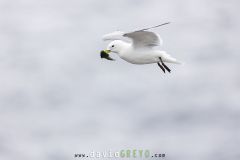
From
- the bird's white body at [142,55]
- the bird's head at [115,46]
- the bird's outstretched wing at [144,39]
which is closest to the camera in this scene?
the bird's outstretched wing at [144,39]

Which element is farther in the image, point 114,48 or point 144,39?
point 114,48

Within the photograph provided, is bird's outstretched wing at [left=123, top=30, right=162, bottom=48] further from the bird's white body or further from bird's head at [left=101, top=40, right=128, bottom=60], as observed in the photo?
bird's head at [left=101, top=40, right=128, bottom=60]

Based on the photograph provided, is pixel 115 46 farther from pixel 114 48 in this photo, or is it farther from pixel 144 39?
pixel 144 39

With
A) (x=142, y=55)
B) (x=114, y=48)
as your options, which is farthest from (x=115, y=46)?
(x=142, y=55)

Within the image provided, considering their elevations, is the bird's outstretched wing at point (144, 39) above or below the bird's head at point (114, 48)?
below

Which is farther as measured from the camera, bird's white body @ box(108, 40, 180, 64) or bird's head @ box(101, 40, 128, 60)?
bird's head @ box(101, 40, 128, 60)

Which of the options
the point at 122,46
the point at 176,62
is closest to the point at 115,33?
the point at 122,46

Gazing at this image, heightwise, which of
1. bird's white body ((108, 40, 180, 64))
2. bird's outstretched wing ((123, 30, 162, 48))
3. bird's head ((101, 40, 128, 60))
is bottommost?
bird's white body ((108, 40, 180, 64))

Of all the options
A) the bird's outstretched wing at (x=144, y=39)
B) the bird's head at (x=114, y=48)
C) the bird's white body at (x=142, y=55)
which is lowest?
the bird's white body at (x=142, y=55)

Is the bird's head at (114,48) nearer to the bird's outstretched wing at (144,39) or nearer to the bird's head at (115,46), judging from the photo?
the bird's head at (115,46)

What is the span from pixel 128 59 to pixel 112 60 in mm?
444

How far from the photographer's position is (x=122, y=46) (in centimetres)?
1869

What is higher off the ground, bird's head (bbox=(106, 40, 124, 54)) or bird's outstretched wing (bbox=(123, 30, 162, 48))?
bird's head (bbox=(106, 40, 124, 54))

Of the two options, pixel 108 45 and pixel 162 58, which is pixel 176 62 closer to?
pixel 162 58
